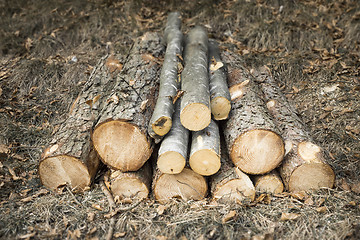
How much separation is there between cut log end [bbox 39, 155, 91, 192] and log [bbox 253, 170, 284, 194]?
193 cm

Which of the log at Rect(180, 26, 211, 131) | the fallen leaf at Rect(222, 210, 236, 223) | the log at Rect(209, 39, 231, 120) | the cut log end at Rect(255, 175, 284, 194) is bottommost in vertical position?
the cut log end at Rect(255, 175, 284, 194)

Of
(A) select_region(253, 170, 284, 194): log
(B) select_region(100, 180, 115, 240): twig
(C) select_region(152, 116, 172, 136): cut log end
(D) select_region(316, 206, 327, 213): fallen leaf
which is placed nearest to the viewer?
(B) select_region(100, 180, 115, 240): twig

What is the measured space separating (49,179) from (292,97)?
3.87 metres

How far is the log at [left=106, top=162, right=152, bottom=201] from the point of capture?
3.14 metres

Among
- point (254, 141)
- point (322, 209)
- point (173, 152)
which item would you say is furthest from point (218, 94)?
point (322, 209)

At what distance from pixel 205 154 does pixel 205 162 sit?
95mm

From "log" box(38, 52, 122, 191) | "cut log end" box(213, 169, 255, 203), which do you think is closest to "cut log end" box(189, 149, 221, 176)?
"cut log end" box(213, 169, 255, 203)

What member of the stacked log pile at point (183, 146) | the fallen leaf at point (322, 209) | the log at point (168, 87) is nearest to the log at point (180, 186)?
the stacked log pile at point (183, 146)

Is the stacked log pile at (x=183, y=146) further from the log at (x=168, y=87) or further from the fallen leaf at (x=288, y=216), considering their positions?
the fallen leaf at (x=288, y=216)

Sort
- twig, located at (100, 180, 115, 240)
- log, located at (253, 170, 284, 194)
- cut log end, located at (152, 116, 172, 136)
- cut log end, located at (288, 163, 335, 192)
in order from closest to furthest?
twig, located at (100, 180, 115, 240), cut log end, located at (152, 116, 172, 136), cut log end, located at (288, 163, 335, 192), log, located at (253, 170, 284, 194)

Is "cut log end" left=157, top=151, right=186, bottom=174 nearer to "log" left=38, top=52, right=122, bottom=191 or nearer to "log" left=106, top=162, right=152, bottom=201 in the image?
"log" left=106, top=162, right=152, bottom=201

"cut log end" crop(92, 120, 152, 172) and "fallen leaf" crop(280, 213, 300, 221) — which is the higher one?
"cut log end" crop(92, 120, 152, 172)

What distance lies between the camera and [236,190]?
3012 mm

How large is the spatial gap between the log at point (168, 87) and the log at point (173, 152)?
103 mm
